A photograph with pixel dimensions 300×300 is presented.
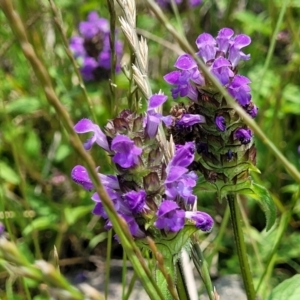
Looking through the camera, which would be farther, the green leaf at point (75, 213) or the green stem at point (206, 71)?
the green leaf at point (75, 213)

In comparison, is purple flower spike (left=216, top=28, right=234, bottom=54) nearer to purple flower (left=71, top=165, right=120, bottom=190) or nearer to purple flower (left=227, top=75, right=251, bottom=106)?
purple flower (left=227, top=75, right=251, bottom=106)

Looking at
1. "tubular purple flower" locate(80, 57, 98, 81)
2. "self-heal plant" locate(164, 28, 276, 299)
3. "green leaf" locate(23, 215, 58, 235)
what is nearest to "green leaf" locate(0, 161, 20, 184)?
"green leaf" locate(23, 215, 58, 235)

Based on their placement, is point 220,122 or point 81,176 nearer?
point 81,176

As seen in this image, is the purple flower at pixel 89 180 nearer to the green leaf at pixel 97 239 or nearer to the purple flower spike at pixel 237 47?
the purple flower spike at pixel 237 47

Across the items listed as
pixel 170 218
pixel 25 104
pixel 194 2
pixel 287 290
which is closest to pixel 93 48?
pixel 25 104

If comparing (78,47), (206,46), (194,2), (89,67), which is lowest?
(206,46)

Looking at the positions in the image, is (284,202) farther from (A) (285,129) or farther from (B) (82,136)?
(B) (82,136)

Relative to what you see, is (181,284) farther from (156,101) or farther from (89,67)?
(89,67)

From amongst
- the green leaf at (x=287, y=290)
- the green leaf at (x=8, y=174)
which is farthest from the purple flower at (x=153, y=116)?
the green leaf at (x=8, y=174)
